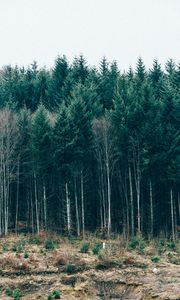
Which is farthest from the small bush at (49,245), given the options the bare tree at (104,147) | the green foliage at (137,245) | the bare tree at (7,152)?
the bare tree at (104,147)

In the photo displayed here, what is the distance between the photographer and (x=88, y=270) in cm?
2491

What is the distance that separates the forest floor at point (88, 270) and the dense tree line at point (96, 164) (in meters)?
5.68

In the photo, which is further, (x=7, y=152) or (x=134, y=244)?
(x=7, y=152)

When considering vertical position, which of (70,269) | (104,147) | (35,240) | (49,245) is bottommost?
(70,269)

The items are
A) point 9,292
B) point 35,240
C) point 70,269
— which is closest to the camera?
point 9,292

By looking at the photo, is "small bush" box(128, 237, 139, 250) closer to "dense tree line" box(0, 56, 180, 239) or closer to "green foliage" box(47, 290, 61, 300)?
"dense tree line" box(0, 56, 180, 239)

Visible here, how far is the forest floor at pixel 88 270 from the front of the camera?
858 inches

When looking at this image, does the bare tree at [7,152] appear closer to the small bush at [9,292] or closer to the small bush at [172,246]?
the small bush at [172,246]

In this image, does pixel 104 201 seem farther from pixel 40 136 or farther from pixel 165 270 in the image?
pixel 165 270

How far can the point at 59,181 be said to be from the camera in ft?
137

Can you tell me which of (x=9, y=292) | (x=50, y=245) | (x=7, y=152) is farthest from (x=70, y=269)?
(x=7, y=152)

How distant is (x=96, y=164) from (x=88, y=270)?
18434 mm

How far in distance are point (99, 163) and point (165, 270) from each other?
1715 centimetres

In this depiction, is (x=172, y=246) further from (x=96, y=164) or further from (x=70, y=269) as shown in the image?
(x=96, y=164)
